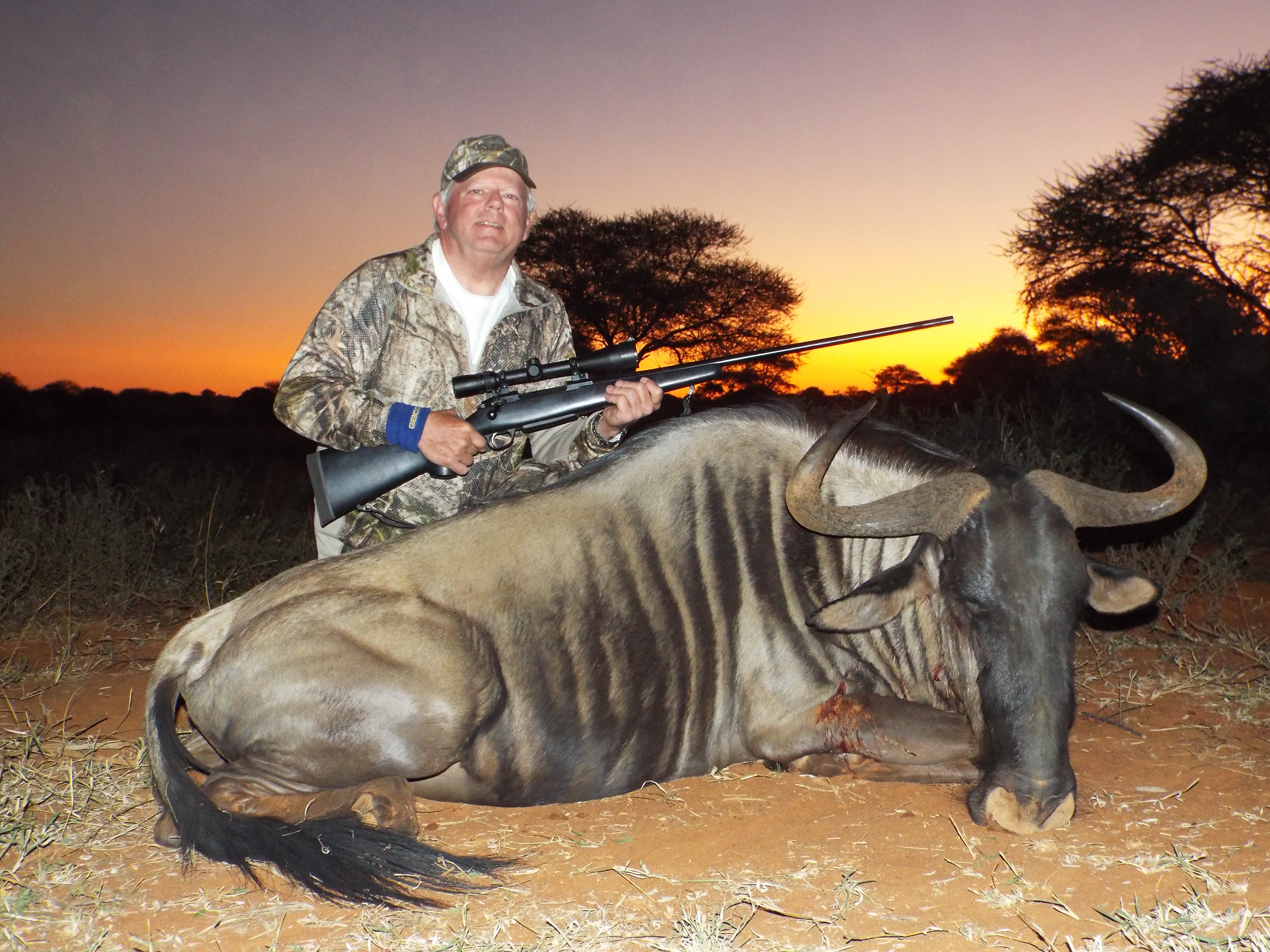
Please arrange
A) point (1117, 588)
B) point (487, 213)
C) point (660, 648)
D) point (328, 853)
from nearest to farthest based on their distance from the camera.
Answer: point (328, 853), point (1117, 588), point (660, 648), point (487, 213)

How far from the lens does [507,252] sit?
14.0 feet

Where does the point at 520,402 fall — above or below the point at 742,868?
above

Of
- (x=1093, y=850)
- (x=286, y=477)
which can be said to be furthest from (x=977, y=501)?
(x=286, y=477)

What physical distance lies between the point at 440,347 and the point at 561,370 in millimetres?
504

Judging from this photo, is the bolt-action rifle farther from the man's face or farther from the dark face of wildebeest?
the dark face of wildebeest

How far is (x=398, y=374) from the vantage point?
4.20 metres

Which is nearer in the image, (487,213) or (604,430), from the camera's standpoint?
(487,213)

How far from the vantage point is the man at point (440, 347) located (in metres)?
3.98

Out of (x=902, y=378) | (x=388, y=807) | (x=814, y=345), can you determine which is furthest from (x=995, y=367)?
(x=388, y=807)

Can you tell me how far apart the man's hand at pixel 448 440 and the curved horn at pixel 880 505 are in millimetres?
1264

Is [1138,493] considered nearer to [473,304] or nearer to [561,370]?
[561,370]

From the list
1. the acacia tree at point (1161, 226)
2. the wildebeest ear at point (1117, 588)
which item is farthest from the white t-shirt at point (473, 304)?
the acacia tree at point (1161, 226)

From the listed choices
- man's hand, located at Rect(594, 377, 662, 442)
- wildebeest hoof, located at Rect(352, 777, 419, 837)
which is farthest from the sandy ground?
man's hand, located at Rect(594, 377, 662, 442)

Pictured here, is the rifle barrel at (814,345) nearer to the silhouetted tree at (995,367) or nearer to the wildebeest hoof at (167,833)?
the wildebeest hoof at (167,833)
